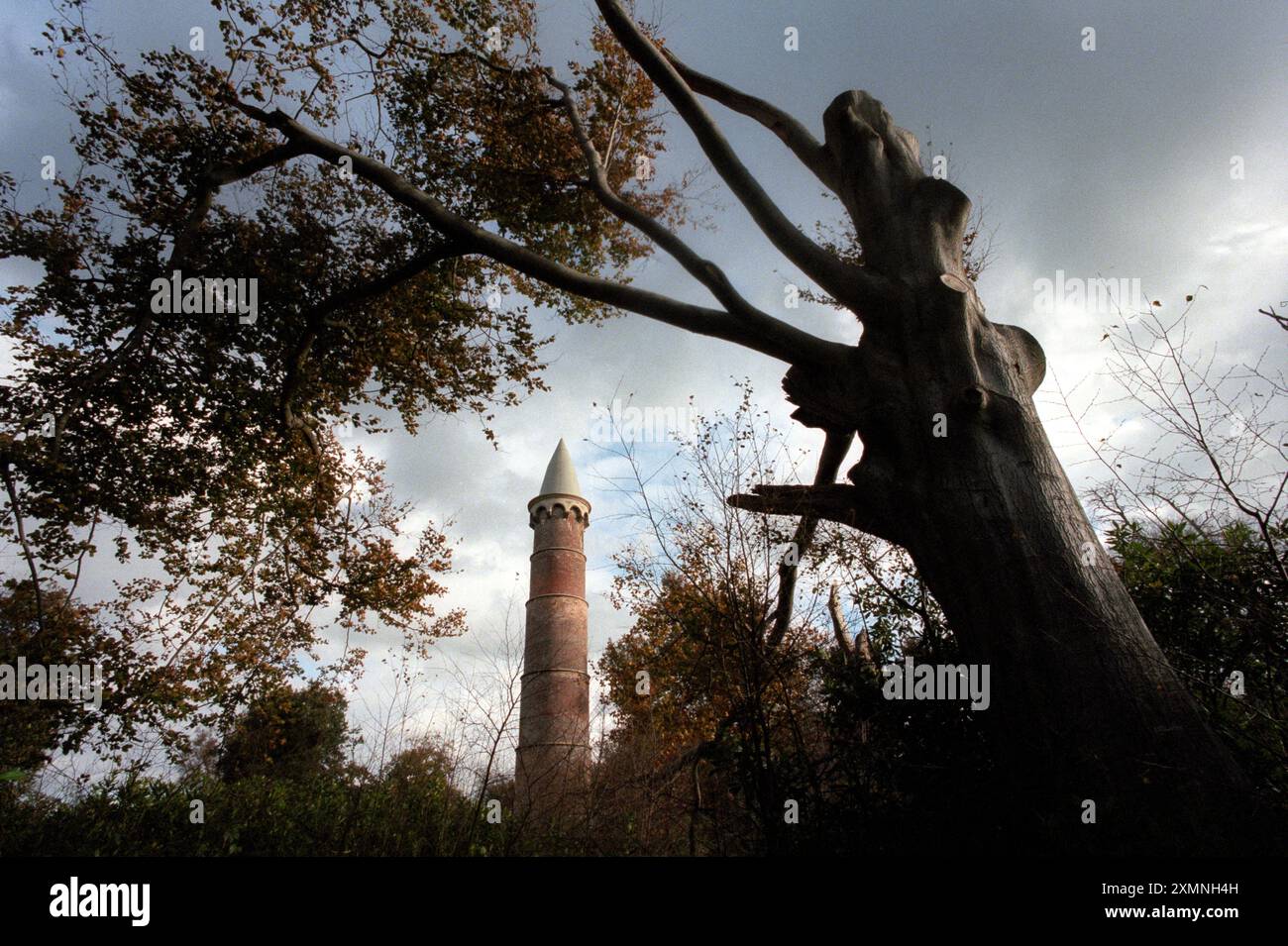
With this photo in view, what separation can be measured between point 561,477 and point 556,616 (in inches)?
223

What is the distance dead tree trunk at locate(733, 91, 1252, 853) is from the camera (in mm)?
2826

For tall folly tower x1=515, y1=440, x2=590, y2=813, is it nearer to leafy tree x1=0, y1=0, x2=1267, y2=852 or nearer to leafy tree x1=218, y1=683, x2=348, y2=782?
leafy tree x1=218, y1=683, x2=348, y2=782

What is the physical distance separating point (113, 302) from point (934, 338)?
29.7 feet

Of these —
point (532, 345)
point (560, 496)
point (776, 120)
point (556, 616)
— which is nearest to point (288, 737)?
point (556, 616)

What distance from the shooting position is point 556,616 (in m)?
22.1

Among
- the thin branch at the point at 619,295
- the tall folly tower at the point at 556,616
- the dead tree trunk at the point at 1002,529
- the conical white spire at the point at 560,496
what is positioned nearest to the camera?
the dead tree trunk at the point at 1002,529

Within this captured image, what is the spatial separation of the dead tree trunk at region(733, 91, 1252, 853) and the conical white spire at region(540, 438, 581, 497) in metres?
20.2

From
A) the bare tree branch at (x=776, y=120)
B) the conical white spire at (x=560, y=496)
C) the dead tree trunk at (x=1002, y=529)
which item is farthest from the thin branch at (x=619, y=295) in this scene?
the conical white spire at (x=560, y=496)

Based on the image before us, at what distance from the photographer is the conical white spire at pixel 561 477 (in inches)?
978

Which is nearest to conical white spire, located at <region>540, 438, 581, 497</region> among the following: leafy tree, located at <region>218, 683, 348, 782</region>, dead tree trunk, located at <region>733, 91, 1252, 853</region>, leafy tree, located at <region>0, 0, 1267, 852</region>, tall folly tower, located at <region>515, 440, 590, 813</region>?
tall folly tower, located at <region>515, 440, 590, 813</region>

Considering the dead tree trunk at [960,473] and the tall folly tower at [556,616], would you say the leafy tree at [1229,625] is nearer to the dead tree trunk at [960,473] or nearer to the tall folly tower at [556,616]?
the dead tree trunk at [960,473]

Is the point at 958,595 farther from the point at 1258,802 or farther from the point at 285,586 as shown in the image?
the point at 285,586

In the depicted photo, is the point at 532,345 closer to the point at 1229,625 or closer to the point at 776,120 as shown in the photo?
the point at 776,120

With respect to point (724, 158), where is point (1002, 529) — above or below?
below
